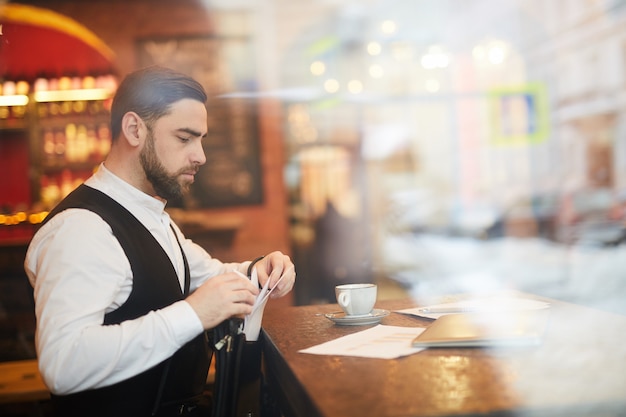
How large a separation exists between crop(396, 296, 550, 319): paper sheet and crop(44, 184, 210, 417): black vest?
0.51 metres

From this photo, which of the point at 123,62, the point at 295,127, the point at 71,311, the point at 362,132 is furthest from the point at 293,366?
the point at 362,132

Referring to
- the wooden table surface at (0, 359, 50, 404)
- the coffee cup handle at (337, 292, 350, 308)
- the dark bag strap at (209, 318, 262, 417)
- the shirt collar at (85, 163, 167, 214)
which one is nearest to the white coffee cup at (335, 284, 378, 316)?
the coffee cup handle at (337, 292, 350, 308)

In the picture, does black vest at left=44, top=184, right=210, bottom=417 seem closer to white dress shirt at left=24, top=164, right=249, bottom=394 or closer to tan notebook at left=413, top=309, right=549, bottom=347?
white dress shirt at left=24, top=164, right=249, bottom=394

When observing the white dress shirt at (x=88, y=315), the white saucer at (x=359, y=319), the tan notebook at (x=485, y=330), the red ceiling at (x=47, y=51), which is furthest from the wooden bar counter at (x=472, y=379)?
the red ceiling at (x=47, y=51)

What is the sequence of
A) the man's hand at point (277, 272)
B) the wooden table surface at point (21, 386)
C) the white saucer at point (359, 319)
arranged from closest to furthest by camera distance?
the white saucer at point (359, 319) < the man's hand at point (277, 272) < the wooden table surface at point (21, 386)

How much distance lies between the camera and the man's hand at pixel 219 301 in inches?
52.1

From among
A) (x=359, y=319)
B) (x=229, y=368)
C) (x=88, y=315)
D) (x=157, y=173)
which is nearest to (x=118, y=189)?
(x=157, y=173)

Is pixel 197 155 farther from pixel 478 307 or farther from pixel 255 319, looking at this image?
pixel 478 307

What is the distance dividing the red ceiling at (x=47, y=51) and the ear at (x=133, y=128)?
4.87 m

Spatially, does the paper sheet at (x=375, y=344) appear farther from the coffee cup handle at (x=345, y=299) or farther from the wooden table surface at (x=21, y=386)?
the wooden table surface at (x=21, y=386)

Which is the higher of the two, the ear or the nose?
the ear

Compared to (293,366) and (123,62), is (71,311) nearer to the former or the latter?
(293,366)

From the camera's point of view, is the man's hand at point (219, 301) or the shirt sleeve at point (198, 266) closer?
the man's hand at point (219, 301)

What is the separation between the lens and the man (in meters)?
1.25
